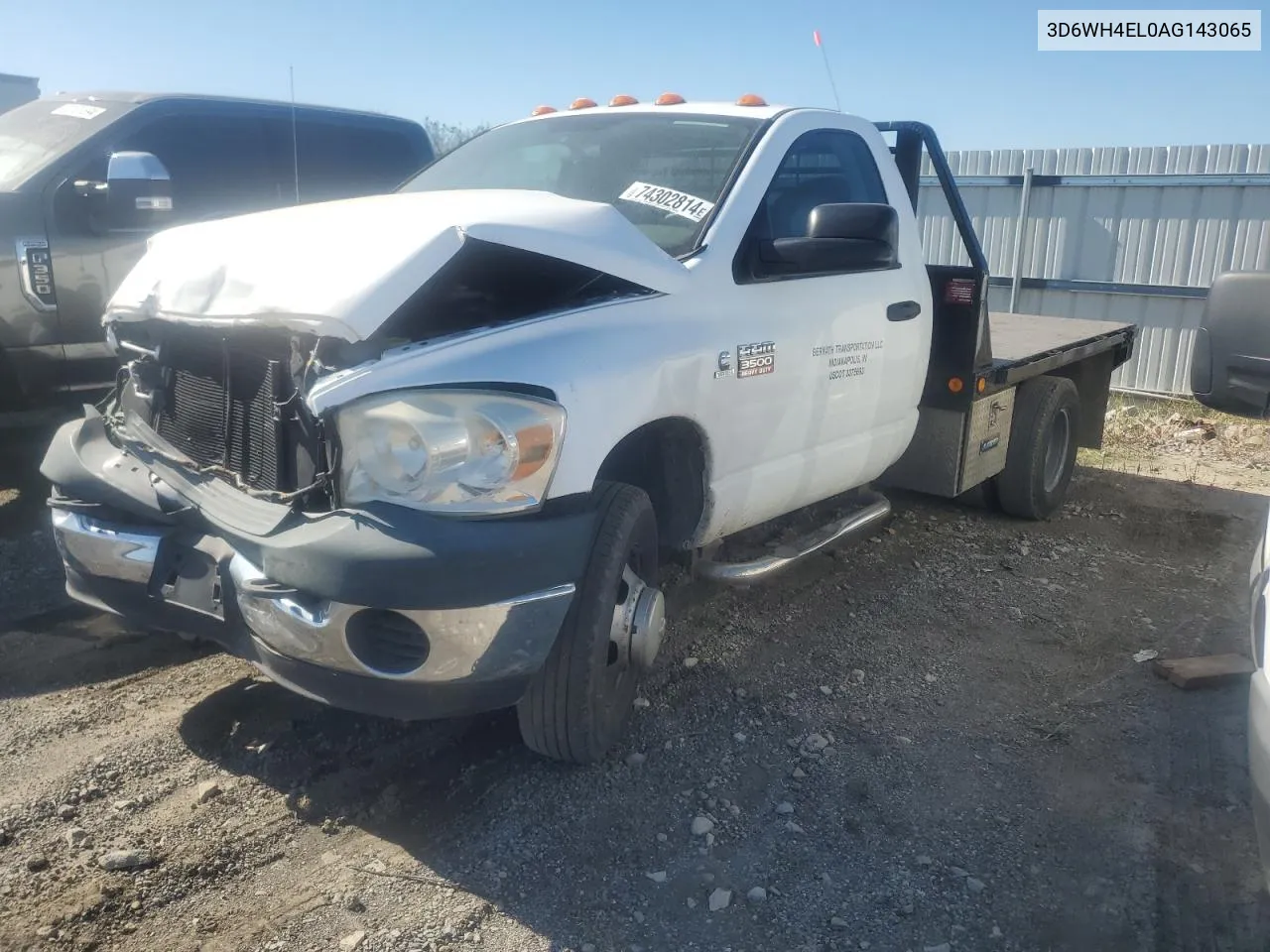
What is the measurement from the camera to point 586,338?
299 centimetres

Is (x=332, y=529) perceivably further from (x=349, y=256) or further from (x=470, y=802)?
(x=470, y=802)

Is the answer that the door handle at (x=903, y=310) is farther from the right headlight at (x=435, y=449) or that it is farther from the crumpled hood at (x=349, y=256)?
the right headlight at (x=435, y=449)

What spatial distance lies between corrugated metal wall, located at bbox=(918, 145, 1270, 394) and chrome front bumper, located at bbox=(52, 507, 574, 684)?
398 inches

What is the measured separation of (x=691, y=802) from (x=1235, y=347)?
6.32ft

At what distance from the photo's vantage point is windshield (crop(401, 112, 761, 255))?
378cm

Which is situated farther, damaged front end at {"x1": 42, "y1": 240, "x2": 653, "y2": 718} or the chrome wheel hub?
the chrome wheel hub

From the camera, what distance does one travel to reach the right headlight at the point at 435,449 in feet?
8.61

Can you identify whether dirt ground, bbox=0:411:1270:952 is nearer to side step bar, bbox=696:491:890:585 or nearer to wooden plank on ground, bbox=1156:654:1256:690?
wooden plank on ground, bbox=1156:654:1256:690

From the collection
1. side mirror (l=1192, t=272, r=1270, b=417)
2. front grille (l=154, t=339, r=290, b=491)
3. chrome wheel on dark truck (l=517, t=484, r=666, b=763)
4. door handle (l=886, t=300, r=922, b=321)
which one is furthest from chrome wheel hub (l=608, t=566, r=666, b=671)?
door handle (l=886, t=300, r=922, b=321)

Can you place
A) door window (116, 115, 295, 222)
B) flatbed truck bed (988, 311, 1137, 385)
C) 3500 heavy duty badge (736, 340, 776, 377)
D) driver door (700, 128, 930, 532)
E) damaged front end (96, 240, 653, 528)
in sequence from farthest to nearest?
1. door window (116, 115, 295, 222)
2. flatbed truck bed (988, 311, 1137, 385)
3. driver door (700, 128, 930, 532)
4. 3500 heavy duty badge (736, 340, 776, 377)
5. damaged front end (96, 240, 653, 528)

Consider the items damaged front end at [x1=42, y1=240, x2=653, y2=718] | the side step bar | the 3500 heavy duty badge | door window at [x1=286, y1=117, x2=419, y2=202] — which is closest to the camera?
damaged front end at [x1=42, y1=240, x2=653, y2=718]

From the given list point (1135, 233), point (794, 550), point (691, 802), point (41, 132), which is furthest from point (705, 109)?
point (1135, 233)

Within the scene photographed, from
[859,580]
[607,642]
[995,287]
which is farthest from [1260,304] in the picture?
[995,287]

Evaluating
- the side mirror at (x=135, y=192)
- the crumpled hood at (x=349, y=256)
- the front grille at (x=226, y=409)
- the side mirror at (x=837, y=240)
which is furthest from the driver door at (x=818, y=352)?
the side mirror at (x=135, y=192)
